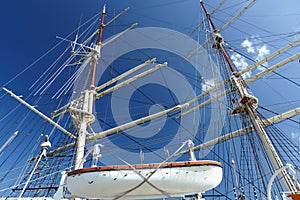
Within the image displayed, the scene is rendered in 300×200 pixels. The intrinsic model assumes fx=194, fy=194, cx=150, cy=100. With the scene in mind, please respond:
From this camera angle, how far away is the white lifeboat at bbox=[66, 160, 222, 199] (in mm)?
3576

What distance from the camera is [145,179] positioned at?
3.52 m

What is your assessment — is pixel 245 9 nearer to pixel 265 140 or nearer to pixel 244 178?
pixel 265 140

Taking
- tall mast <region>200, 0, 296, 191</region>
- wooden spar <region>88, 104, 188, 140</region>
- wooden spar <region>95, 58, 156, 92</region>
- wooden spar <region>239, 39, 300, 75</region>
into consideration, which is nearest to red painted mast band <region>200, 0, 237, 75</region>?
tall mast <region>200, 0, 296, 191</region>

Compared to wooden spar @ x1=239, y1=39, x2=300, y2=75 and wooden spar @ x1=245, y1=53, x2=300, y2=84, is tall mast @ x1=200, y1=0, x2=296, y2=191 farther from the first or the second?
wooden spar @ x1=245, y1=53, x2=300, y2=84

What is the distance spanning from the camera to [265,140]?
9.18 m

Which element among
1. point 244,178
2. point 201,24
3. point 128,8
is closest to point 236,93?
point 244,178

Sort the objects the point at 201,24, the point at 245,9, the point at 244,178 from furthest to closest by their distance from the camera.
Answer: the point at 201,24 < the point at 245,9 < the point at 244,178

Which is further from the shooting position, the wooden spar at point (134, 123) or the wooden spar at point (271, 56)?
the wooden spar at point (271, 56)

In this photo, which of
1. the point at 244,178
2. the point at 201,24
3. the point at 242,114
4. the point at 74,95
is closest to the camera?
the point at 244,178

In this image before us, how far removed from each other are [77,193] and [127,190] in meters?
1.00

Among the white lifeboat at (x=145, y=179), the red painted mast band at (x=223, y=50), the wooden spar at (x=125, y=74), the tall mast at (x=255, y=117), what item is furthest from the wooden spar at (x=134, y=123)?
the white lifeboat at (x=145, y=179)

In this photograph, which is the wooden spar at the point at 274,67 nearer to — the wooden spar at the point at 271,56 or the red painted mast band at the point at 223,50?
the wooden spar at the point at 271,56

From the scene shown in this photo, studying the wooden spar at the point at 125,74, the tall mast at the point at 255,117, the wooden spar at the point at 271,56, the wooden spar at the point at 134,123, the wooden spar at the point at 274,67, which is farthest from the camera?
the wooden spar at the point at 125,74

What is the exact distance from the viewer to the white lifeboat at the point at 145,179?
11.7 ft
